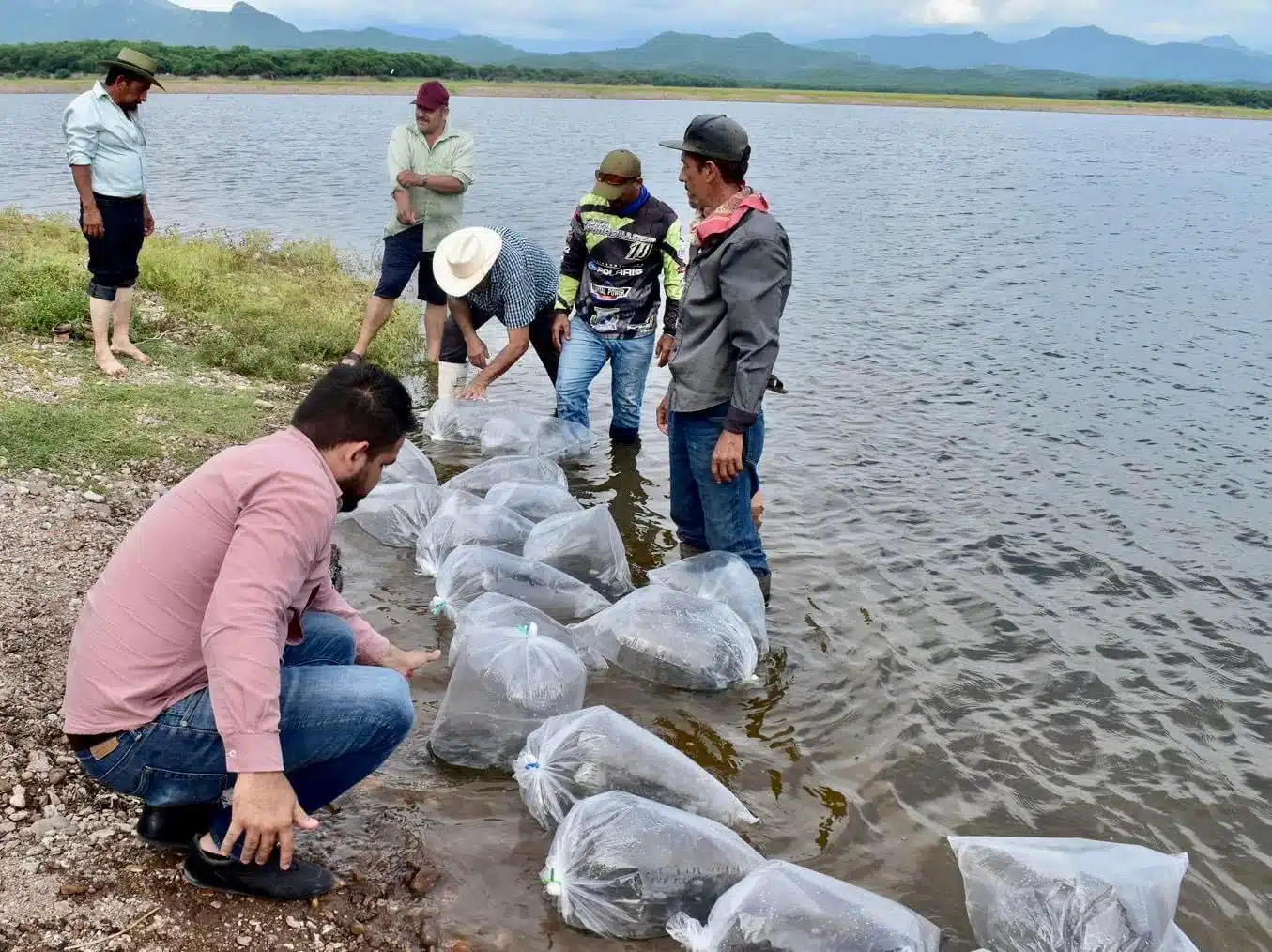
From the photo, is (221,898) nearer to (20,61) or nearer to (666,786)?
(666,786)

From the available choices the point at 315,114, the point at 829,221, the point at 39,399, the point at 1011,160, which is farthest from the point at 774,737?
the point at 315,114

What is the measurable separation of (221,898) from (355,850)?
43cm

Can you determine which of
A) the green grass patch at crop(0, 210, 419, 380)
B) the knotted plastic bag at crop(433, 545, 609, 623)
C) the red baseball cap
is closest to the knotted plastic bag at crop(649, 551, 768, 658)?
the knotted plastic bag at crop(433, 545, 609, 623)

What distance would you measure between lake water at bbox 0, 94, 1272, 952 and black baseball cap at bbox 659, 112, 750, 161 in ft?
6.65

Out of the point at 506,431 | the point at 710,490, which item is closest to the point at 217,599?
the point at 710,490

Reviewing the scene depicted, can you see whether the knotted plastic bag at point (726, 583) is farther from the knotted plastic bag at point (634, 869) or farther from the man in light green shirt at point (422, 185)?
the man in light green shirt at point (422, 185)

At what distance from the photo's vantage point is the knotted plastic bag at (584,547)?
4.59 m

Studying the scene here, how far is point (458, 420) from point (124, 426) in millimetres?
1975

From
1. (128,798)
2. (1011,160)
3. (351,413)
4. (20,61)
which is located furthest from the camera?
(20,61)

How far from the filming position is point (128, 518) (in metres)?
4.68

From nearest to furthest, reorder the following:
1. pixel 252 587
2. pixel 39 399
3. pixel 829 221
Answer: pixel 252 587
pixel 39 399
pixel 829 221

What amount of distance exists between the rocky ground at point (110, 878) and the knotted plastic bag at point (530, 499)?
2033 millimetres

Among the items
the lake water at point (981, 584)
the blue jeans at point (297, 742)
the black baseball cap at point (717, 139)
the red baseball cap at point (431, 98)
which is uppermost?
the red baseball cap at point (431, 98)

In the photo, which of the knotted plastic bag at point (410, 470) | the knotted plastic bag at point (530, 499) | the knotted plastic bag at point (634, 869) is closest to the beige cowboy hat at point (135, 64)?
the knotted plastic bag at point (410, 470)
